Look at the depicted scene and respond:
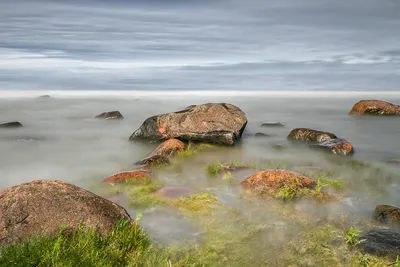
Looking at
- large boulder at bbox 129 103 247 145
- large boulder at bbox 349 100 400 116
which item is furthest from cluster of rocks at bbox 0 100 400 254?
large boulder at bbox 349 100 400 116

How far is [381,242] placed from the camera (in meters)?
7.20

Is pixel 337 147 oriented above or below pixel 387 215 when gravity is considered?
above

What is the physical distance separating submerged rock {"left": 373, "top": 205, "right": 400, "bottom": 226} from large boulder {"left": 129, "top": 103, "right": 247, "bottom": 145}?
9.51m

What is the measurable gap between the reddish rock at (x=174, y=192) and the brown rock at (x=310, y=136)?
1052 cm

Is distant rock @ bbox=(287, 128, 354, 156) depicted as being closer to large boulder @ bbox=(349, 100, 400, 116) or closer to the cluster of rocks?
the cluster of rocks

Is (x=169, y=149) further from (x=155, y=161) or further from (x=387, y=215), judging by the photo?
(x=387, y=215)

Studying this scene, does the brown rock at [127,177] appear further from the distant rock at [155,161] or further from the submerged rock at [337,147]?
the submerged rock at [337,147]

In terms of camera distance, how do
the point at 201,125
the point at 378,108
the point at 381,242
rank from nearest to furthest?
the point at 381,242 → the point at 201,125 → the point at 378,108

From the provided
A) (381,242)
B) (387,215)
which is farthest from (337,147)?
(381,242)

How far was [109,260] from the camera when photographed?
6.03m

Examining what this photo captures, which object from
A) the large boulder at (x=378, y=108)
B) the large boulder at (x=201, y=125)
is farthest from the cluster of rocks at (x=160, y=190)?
the large boulder at (x=378, y=108)

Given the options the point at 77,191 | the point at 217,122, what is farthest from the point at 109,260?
the point at 217,122

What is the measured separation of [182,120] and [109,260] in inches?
497

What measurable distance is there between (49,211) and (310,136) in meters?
15.3
